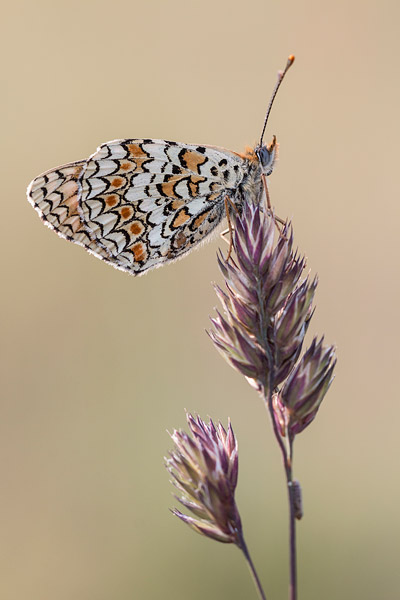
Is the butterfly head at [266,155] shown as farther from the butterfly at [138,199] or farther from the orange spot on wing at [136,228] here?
the orange spot on wing at [136,228]

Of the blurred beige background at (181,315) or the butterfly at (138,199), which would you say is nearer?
the butterfly at (138,199)

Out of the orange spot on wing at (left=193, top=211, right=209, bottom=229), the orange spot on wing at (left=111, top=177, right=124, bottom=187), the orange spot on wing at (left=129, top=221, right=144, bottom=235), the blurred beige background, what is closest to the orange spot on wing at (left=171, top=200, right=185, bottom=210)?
the orange spot on wing at (left=193, top=211, right=209, bottom=229)

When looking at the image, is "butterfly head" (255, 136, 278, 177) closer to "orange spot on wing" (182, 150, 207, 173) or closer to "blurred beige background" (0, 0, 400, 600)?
"orange spot on wing" (182, 150, 207, 173)

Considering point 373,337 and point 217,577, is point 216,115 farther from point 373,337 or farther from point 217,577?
point 217,577

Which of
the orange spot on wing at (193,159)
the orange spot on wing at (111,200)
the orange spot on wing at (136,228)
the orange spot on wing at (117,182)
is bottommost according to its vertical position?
the orange spot on wing at (136,228)

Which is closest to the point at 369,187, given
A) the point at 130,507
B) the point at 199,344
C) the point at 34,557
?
the point at 199,344

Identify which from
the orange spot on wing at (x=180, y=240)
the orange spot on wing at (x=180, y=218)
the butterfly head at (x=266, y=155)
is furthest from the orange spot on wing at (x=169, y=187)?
the butterfly head at (x=266, y=155)

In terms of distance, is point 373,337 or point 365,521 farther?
point 373,337

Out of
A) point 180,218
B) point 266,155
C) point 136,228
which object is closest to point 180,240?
point 180,218
